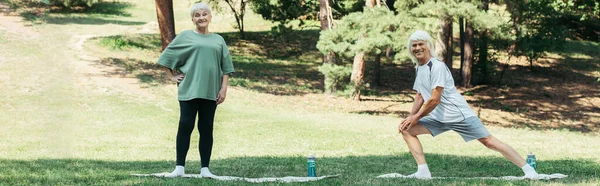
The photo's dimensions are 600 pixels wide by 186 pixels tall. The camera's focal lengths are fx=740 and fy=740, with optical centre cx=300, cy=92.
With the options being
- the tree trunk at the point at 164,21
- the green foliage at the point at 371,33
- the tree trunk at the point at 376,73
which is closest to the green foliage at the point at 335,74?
the green foliage at the point at 371,33

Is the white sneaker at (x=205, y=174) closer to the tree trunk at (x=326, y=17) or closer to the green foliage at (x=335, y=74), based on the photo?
the green foliage at (x=335, y=74)

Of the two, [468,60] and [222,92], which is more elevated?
[222,92]

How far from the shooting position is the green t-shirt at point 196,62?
7.01 metres

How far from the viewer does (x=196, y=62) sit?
7.03 meters

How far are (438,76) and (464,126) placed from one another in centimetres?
58

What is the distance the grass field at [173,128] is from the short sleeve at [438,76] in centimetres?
91

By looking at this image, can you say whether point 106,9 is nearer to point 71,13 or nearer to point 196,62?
point 71,13

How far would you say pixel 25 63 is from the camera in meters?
23.4

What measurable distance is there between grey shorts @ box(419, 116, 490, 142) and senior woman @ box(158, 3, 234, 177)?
2.02m

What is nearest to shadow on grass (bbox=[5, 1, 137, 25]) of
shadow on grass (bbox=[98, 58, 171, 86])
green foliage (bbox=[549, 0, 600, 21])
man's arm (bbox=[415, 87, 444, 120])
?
shadow on grass (bbox=[98, 58, 171, 86])

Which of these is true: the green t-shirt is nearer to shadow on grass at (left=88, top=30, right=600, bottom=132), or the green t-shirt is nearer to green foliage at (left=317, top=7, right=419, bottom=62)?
green foliage at (left=317, top=7, right=419, bottom=62)

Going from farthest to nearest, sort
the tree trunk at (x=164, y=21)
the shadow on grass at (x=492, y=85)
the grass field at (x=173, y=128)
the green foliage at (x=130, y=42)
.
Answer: the green foliage at (x=130, y=42)
the shadow on grass at (x=492, y=85)
the tree trunk at (x=164, y=21)
the grass field at (x=173, y=128)

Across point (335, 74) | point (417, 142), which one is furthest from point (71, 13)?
point (417, 142)

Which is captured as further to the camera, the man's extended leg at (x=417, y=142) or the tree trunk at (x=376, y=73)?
the tree trunk at (x=376, y=73)
